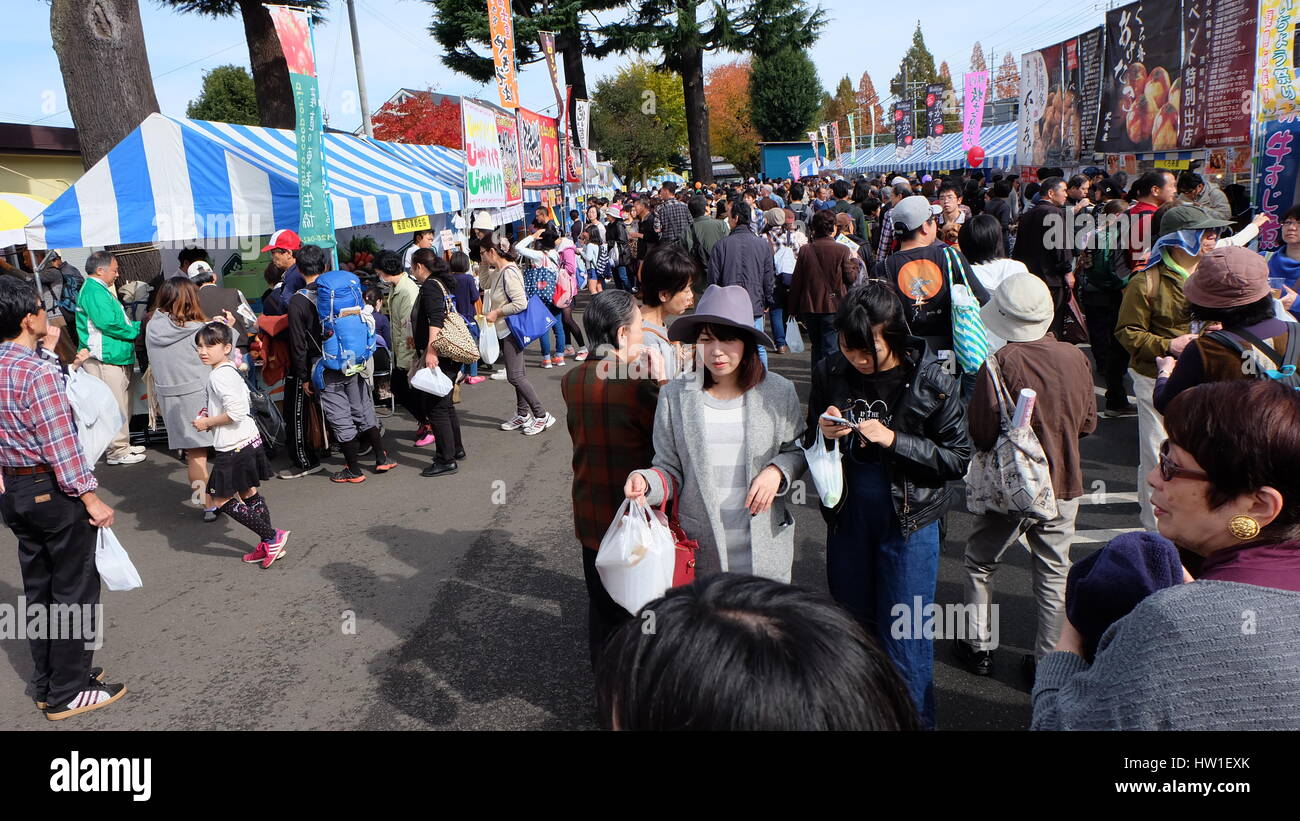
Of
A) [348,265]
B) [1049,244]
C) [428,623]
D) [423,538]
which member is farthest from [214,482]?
[348,265]

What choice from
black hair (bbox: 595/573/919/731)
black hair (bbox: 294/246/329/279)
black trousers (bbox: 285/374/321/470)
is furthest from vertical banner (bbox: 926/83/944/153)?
black hair (bbox: 595/573/919/731)

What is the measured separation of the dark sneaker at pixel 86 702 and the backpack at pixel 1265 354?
4.96m

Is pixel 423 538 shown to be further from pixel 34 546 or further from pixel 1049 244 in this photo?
pixel 1049 244

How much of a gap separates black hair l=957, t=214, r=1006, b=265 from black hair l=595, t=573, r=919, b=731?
5.07 meters

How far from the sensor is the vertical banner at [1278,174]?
7160 millimetres

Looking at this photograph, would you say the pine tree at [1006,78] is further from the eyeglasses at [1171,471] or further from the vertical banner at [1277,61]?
the eyeglasses at [1171,471]

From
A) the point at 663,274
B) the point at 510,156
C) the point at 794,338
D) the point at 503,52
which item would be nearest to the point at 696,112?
the point at 503,52

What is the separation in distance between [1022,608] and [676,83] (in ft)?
182

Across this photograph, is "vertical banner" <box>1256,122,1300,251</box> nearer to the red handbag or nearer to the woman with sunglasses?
the red handbag

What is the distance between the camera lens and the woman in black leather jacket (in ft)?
9.18

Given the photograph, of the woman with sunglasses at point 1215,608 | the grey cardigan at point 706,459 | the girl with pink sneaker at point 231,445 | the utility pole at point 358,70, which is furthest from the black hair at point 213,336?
the utility pole at point 358,70

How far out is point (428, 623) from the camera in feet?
14.4

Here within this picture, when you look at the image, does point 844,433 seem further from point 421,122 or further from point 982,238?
point 421,122

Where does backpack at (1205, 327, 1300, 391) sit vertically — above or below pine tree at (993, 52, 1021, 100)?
below
